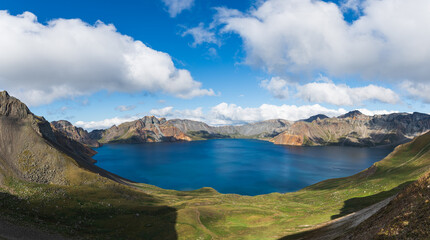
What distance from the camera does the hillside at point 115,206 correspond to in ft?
173

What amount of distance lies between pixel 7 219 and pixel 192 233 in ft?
122

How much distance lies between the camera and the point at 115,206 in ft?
227

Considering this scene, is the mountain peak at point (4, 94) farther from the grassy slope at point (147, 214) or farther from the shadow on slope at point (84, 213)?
the grassy slope at point (147, 214)

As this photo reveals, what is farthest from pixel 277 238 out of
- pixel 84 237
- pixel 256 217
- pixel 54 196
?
pixel 54 196

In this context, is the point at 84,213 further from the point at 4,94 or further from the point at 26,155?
the point at 4,94

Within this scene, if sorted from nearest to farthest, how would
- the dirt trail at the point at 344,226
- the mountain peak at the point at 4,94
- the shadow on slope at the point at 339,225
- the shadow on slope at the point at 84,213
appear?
the dirt trail at the point at 344,226
the shadow on slope at the point at 339,225
the shadow on slope at the point at 84,213
the mountain peak at the point at 4,94

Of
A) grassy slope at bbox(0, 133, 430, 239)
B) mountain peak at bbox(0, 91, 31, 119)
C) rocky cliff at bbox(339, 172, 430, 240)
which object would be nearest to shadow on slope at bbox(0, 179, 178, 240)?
grassy slope at bbox(0, 133, 430, 239)

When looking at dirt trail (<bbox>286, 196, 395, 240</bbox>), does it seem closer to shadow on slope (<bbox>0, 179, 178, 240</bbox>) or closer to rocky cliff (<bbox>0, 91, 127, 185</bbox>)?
shadow on slope (<bbox>0, 179, 178, 240</bbox>)

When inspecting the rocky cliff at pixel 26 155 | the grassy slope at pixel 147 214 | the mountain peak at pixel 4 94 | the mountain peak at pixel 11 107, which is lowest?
the grassy slope at pixel 147 214

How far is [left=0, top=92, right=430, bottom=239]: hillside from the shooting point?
173 feet

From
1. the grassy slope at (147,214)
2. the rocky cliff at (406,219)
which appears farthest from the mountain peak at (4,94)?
the rocky cliff at (406,219)

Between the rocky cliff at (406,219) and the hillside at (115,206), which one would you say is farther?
the hillside at (115,206)

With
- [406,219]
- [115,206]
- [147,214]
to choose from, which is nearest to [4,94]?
[115,206]

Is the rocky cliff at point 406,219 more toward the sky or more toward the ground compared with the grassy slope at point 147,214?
more toward the sky
